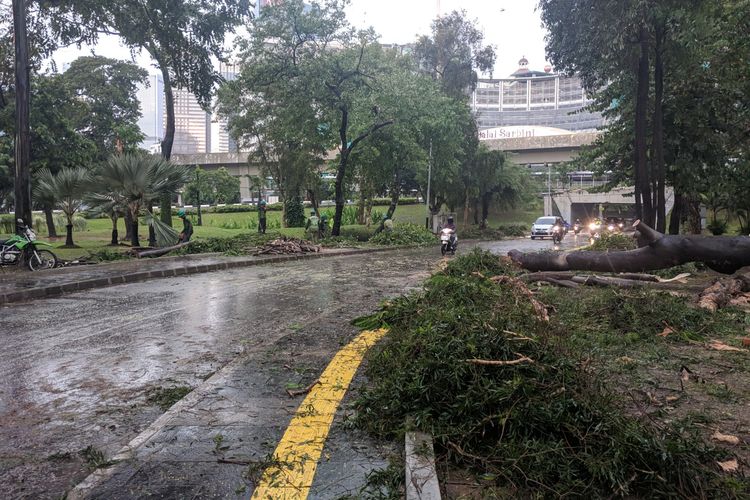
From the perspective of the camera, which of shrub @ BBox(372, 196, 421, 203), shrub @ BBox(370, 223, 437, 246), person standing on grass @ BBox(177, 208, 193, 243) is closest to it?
person standing on grass @ BBox(177, 208, 193, 243)

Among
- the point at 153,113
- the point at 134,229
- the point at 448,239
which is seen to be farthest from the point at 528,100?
the point at 134,229

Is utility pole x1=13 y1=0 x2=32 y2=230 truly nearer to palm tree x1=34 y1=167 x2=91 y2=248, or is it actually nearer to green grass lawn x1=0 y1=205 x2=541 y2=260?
green grass lawn x1=0 y1=205 x2=541 y2=260

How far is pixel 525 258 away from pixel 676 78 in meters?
11.2

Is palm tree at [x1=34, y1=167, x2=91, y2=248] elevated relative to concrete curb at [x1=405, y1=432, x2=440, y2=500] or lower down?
elevated

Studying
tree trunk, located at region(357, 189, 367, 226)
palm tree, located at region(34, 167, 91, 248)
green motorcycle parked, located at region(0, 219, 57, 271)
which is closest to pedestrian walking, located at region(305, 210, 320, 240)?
palm tree, located at region(34, 167, 91, 248)

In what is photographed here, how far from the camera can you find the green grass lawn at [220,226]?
24.1 m

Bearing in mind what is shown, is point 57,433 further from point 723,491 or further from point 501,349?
point 723,491

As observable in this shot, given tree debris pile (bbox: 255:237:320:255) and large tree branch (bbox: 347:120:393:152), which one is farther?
large tree branch (bbox: 347:120:393:152)

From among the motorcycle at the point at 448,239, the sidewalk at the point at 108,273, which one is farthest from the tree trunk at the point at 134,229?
the motorcycle at the point at 448,239

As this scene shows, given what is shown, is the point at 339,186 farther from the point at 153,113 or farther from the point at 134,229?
the point at 153,113

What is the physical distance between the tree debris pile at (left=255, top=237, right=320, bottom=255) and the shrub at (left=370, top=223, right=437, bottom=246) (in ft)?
25.6

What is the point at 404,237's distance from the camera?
3222cm

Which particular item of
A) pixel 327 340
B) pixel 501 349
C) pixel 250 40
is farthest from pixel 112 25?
pixel 501 349

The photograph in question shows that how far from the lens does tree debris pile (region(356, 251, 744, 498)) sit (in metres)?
2.73
